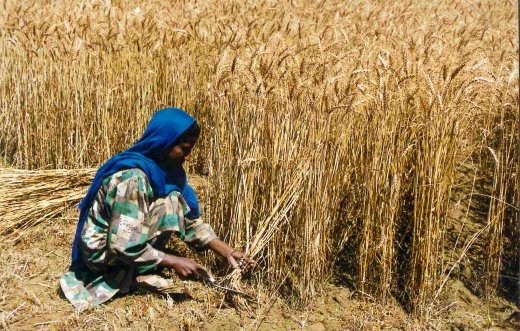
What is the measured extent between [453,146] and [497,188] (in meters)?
0.43

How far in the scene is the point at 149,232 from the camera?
8.93 ft

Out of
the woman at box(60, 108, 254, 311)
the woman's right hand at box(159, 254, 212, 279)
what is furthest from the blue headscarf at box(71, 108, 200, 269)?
the woman's right hand at box(159, 254, 212, 279)

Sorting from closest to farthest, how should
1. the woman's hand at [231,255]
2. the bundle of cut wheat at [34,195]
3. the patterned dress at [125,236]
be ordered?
the patterned dress at [125,236] → the woman's hand at [231,255] → the bundle of cut wheat at [34,195]

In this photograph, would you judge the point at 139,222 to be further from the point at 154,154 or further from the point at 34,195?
the point at 34,195

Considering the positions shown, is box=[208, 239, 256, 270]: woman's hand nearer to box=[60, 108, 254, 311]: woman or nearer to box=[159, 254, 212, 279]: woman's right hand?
box=[60, 108, 254, 311]: woman

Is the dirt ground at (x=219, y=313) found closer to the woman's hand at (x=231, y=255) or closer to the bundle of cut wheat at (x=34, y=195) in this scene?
the woman's hand at (x=231, y=255)

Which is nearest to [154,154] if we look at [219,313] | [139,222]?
[139,222]

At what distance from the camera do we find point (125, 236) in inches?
99.9

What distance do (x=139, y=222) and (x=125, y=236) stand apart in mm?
82

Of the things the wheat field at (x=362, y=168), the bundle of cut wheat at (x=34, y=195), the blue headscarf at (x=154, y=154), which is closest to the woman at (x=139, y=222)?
the blue headscarf at (x=154, y=154)

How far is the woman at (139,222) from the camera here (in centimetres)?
255

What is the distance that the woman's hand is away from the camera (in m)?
2.71

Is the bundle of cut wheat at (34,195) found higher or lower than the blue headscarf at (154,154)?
lower

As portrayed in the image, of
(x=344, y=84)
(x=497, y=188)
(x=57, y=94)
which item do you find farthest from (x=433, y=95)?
(x=57, y=94)
